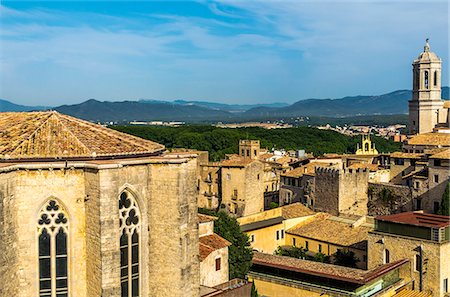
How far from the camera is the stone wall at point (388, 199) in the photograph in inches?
1542

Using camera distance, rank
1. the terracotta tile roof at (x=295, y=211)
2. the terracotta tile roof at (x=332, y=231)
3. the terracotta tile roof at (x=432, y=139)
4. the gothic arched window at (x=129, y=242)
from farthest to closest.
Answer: the terracotta tile roof at (x=432, y=139), the terracotta tile roof at (x=295, y=211), the terracotta tile roof at (x=332, y=231), the gothic arched window at (x=129, y=242)

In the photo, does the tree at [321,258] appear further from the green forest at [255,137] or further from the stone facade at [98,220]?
the green forest at [255,137]

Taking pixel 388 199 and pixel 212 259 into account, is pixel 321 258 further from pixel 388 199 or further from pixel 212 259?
pixel 212 259

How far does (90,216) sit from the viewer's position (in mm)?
15805

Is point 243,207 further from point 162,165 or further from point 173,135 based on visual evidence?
point 173,135

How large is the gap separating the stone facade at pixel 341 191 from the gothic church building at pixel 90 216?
2306cm

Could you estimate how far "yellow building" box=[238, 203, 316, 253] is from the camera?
110 ft

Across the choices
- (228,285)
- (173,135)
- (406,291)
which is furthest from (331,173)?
(173,135)

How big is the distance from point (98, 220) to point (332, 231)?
70.7 feet

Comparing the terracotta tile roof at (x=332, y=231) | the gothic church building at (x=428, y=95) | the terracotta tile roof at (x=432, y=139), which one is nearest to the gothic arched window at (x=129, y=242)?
the terracotta tile roof at (x=332, y=231)

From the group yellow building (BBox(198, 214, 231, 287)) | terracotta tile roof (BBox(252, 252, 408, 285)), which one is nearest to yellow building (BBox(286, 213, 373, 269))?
terracotta tile roof (BBox(252, 252, 408, 285))

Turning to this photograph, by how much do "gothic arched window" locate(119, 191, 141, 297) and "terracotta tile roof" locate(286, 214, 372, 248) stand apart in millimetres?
17511

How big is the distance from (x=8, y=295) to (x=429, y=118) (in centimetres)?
6194

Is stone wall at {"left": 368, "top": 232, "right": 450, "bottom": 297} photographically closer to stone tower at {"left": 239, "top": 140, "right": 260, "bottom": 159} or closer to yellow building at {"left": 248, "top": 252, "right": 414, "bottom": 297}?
yellow building at {"left": 248, "top": 252, "right": 414, "bottom": 297}
